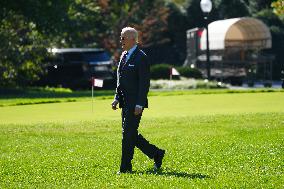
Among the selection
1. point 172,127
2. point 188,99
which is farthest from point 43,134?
point 188,99

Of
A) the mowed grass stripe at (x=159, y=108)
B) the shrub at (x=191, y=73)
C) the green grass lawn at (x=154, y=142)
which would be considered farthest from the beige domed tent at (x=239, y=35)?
the green grass lawn at (x=154, y=142)

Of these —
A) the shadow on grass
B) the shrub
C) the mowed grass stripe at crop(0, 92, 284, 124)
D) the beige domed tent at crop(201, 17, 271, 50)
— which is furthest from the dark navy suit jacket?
the beige domed tent at crop(201, 17, 271, 50)

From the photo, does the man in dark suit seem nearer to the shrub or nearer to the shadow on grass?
the shadow on grass

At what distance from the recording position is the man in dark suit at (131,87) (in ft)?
38.0

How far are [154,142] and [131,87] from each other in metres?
4.22

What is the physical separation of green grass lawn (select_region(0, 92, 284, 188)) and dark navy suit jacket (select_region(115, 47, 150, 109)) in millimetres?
971

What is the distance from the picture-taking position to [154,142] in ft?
51.9

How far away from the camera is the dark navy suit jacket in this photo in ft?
38.0

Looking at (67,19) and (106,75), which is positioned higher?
(67,19)

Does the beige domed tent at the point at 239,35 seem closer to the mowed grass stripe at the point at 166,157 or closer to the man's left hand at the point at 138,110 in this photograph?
the mowed grass stripe at the point at 166,157

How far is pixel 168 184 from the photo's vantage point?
1033 cm

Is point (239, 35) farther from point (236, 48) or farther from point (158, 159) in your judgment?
point (158, 159)

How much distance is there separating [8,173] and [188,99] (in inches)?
619

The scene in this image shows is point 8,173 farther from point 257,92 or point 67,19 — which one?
point 67,19
